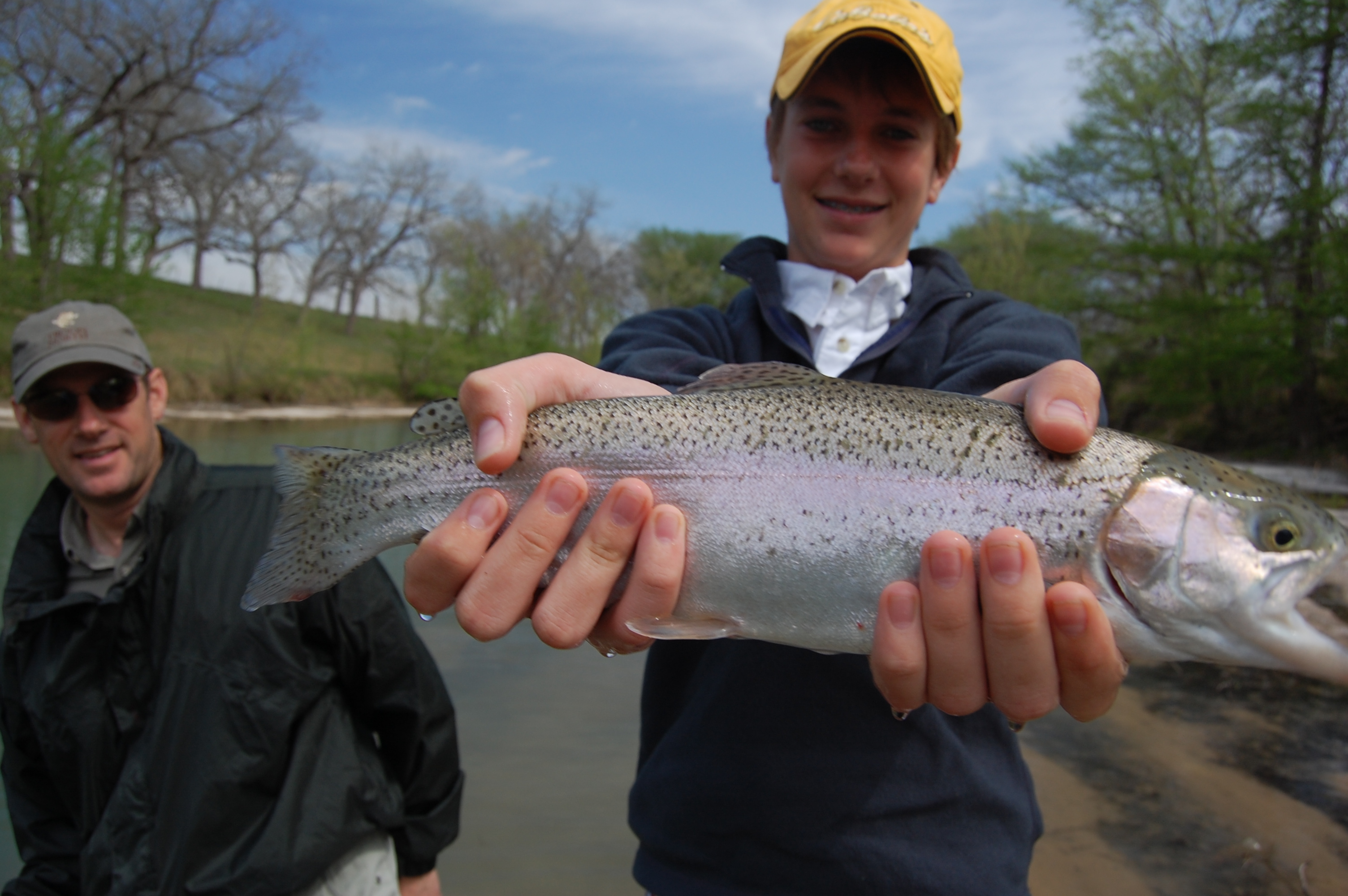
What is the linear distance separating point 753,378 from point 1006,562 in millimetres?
823

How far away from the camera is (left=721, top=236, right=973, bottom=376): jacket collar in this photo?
2475 mm

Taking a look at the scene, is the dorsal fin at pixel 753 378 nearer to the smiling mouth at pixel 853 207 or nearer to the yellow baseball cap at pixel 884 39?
the smiling mouth at pixel 853 207

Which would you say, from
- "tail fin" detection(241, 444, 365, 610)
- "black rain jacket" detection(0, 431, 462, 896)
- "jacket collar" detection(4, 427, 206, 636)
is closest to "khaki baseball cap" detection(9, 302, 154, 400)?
"jacket collar" detection(4, 427, 206, 636)

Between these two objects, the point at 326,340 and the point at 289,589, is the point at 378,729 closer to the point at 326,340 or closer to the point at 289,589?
the point at 289,589

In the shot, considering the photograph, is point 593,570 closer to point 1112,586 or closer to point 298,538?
point 298,538

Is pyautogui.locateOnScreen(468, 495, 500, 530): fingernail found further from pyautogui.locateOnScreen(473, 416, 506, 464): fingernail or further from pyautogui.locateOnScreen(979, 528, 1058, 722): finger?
pyautogui.locateOnScreen(979, 528, 1058, 722): finger

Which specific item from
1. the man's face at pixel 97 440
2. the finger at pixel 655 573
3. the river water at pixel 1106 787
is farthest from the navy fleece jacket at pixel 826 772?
the river water at pixel 1106 787

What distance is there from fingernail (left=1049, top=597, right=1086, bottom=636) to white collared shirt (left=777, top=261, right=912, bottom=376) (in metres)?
1.07

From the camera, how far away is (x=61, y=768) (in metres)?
3.30

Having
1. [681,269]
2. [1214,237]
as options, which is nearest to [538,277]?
[681,269]

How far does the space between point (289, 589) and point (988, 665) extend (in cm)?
172

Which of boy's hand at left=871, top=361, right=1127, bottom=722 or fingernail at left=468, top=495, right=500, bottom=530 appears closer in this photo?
boy's hand at left=871, top=361, right=1127, bottom=722

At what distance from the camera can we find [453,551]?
196 cm

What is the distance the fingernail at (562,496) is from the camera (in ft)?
6.52
